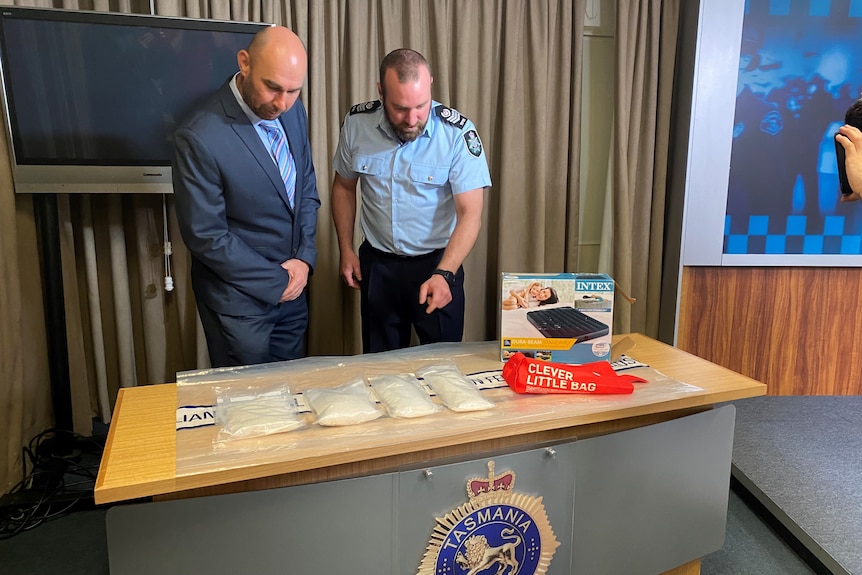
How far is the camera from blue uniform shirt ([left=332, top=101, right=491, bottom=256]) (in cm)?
201

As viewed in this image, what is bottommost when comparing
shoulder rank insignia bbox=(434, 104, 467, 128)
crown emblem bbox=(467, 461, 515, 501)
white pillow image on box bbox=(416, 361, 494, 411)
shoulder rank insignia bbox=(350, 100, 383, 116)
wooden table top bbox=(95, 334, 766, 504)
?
crown emblem bbox=(467, 461, 515, 501)

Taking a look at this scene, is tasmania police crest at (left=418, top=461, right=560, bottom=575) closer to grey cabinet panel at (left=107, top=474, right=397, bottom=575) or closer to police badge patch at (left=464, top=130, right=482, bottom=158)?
grey cabinet panel at (left=107, top=474, right=397, bottom=575)

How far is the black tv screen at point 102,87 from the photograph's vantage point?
209cm

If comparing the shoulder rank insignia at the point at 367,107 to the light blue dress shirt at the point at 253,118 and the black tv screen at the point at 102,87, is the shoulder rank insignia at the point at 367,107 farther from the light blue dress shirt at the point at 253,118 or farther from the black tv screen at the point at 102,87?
the black tv screen at the point at 102,87

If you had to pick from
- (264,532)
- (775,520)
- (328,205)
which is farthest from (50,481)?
(775,520)

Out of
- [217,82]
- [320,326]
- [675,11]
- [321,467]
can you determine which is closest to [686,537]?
[321,467]

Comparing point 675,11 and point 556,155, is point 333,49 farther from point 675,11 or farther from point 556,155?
point 675,11

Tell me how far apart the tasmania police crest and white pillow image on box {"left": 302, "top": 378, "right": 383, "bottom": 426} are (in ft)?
0.82

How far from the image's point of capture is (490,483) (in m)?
1.24

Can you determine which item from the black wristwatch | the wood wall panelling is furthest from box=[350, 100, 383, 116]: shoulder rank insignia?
the wood wall panelling

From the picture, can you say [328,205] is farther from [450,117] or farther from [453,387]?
[453,387]

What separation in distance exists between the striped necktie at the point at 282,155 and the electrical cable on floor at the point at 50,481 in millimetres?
1340

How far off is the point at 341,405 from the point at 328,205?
1568mm

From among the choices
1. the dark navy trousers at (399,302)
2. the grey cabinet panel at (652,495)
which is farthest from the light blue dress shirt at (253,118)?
the grey cabinet panel at (652,495)
